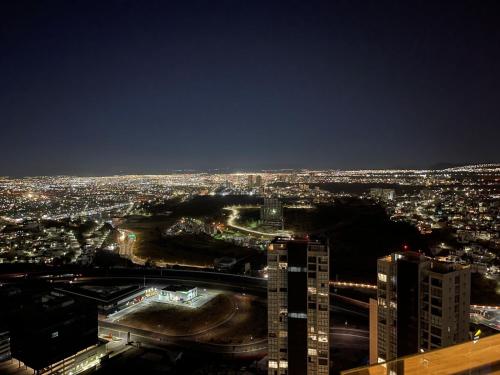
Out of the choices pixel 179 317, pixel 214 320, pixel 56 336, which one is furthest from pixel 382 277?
pixel 56 336

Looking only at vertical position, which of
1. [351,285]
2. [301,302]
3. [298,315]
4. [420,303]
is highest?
[420,303]

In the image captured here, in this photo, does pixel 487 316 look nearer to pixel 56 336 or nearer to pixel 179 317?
pixel 179 317

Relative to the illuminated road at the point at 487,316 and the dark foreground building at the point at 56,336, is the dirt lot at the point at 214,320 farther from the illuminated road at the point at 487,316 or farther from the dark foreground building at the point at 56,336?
the illuminated road at the point at 487,316

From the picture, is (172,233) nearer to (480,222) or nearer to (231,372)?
(231,372)

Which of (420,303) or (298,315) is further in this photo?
(298,315)

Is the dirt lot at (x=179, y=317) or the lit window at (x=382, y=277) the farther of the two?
the dirt lot at (x=179, y=317)

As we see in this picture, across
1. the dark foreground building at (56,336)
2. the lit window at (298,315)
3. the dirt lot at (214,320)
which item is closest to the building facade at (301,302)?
the lit window at (298,315)

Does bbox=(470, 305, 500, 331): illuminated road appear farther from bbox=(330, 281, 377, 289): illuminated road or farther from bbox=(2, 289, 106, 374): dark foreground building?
bbox=(2, 289, 106, 374): dark foreground building
